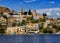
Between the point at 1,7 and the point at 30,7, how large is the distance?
2.15ft

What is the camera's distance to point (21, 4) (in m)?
7.42

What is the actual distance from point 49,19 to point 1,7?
1114 mm

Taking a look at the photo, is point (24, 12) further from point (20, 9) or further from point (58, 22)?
point (58, 22)

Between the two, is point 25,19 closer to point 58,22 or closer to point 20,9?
point 20,9

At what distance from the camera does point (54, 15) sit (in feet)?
24.0

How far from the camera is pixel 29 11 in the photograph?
7.35 meters

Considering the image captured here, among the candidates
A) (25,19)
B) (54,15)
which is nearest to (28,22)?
(25,19)

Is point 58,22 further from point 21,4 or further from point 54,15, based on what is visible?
point 21,4

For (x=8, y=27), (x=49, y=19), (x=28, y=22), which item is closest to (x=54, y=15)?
(x=49, y=19)

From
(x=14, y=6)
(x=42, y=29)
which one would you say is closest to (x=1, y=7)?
(x=14, y=6)

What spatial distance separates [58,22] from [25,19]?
75 centimetres

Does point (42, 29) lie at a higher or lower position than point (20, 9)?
lower

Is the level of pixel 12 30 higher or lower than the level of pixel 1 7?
lower

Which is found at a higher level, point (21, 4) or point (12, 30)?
point (21, 4)
